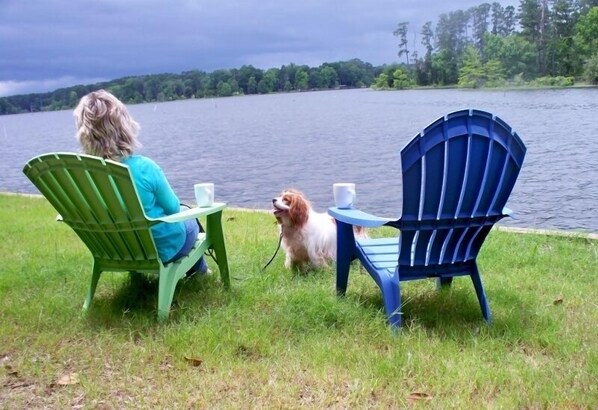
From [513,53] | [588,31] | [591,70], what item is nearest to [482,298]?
[513,53]

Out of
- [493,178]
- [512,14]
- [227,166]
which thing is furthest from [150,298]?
[512,14]

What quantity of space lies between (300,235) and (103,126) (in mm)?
1741

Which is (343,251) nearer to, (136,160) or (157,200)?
(157,200)

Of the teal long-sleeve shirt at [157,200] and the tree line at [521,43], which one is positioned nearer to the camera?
the teal long-sleeve shirt at [157,200]

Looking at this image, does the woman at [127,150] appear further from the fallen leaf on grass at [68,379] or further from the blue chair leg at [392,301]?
the blue chair leg at [392,301]

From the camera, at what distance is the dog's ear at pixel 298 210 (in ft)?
15.8

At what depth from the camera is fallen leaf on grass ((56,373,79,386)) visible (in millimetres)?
2922

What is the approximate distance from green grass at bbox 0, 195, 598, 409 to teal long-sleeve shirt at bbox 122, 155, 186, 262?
0.39m

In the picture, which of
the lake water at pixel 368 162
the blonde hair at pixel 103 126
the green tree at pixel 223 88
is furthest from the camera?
the green tree at pixel 223 88

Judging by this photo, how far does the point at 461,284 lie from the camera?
436cm

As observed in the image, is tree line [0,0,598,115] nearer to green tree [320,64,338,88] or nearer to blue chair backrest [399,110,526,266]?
green tree [320,64,338,88]

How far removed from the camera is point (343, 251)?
402 centimetres

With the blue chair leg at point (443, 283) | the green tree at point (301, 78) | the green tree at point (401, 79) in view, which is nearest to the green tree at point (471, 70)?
the green tree at point (401, 79)

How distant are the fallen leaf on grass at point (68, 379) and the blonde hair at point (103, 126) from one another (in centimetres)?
131
